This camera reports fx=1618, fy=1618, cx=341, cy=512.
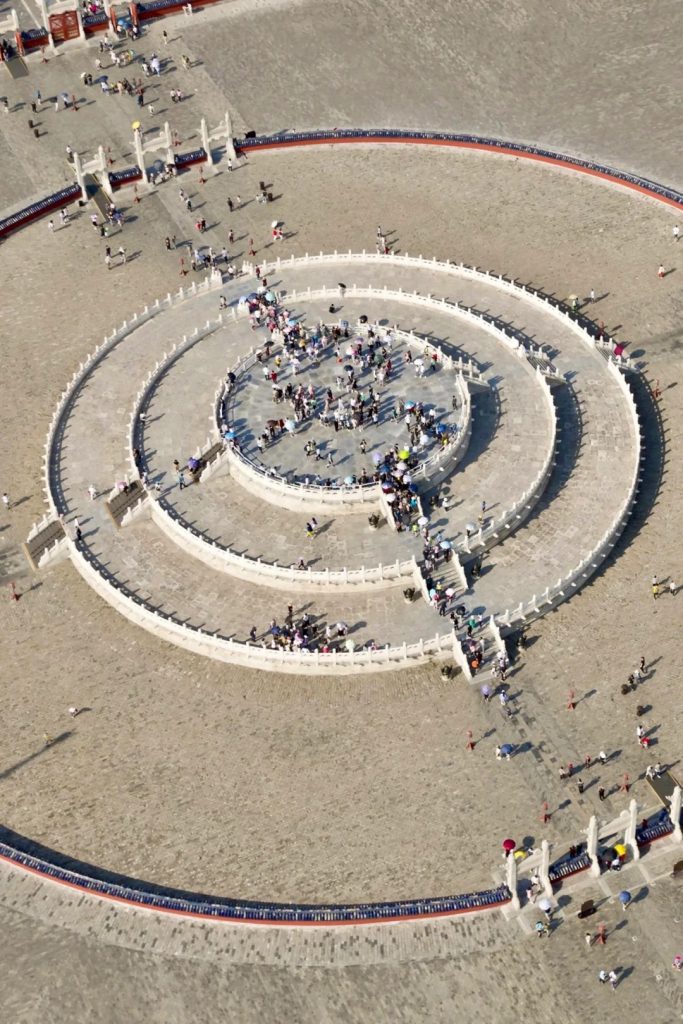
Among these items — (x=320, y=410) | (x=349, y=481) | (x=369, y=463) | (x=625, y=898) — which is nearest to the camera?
(x=625, y=898)

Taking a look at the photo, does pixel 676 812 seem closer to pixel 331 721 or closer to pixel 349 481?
pixel 331 721

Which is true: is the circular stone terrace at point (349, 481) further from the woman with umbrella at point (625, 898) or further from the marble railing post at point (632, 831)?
the woman with umbrella at point (625, 898)

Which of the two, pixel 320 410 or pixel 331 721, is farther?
pixel 320 410

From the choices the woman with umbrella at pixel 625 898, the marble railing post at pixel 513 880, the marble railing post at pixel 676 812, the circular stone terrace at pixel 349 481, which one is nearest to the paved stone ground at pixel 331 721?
the woman with umbrella at pixel 625 898

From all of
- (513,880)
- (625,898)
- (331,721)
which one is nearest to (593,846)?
(625,898)

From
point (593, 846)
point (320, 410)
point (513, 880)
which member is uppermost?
point (320, 410)

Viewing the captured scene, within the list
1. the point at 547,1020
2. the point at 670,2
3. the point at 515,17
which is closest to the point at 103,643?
the point at 547,1020
